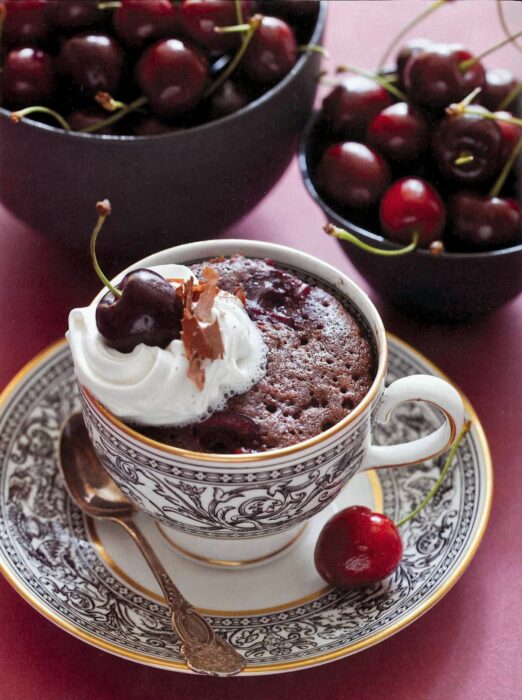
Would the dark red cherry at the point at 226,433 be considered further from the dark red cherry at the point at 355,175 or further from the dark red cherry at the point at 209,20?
the dark red cherry at the point at 209,20

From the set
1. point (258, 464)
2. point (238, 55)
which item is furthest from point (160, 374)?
point (238, 55)

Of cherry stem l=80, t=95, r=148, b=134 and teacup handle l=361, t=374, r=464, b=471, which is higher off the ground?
cherry stem l=80, t=95, r=148, b=134

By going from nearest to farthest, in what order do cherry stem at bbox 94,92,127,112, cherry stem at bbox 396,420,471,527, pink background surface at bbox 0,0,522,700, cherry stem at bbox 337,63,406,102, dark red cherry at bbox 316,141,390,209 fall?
pink background surface at bbox 0,0,522,700, cherry stem at bbox 396,420,471,527, cherry stem at bbox 94,92,127,112, dark red cherry at bbox 316,141,390,209, cherry stem at bbox 337,63,406,102

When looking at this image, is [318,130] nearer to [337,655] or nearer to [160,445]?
[160,445]

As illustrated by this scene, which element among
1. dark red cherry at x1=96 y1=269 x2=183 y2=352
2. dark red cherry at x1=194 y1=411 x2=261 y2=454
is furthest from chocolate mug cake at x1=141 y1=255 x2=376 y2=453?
dark red cherry at x1=96 y1=269 x2=183 y2=352

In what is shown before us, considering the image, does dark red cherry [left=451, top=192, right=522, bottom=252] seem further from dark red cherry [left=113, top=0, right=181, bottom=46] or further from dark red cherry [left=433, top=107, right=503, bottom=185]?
dark red cherry [left=113, top=0, right=181, bottom=46]

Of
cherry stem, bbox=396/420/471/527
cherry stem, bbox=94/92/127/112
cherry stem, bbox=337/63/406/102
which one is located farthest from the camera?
cherry stem, bbox=337/63/406/102

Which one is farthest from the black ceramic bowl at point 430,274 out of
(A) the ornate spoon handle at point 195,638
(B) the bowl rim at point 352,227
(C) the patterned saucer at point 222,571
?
(A) the ornate spoon handle at point 195,638
